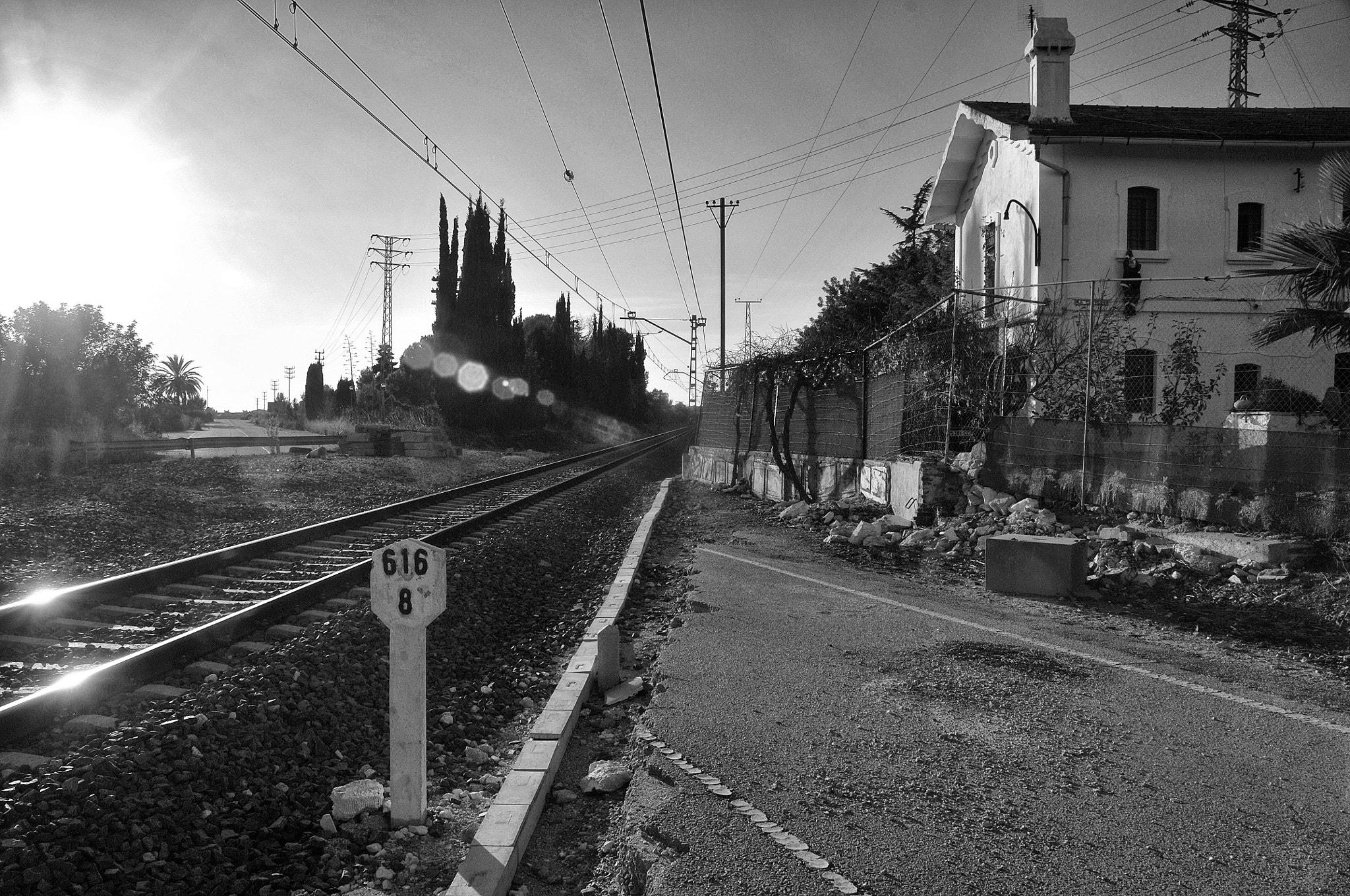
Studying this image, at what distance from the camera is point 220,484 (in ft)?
58.0

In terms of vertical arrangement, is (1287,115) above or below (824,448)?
above

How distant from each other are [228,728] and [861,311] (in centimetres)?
2953

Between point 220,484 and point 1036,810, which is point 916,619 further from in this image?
point 220,484

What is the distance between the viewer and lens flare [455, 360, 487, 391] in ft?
149

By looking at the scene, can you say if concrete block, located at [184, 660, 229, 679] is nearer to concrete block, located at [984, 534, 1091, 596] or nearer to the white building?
concrete block, located at [984, 534, 1091, 596]

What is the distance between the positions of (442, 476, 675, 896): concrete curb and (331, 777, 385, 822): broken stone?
0.54 m

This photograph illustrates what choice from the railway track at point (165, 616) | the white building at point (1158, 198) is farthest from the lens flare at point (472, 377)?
the railway track at point (165, 616)

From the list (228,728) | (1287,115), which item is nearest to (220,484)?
(228,728)

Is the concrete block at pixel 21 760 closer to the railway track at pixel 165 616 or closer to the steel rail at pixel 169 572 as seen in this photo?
the railway track at pixel 165 616

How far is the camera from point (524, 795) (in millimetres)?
Result: 3797

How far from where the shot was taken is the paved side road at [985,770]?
10.5 feet

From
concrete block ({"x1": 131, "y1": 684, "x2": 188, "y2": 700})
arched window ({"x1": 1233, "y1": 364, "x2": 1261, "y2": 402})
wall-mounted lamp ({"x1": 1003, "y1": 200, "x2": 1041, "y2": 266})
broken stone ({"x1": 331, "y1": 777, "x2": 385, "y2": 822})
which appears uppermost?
wall-mounted lamp ({"x1": 1003, "y1": 200, "x2": 1041, "y2": 266})

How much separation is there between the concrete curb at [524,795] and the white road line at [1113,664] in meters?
3.01

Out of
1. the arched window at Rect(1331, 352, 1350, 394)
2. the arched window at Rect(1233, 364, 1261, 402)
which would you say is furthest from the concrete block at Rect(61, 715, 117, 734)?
the arched window at Rect(1331, 352, 1350, 394)
